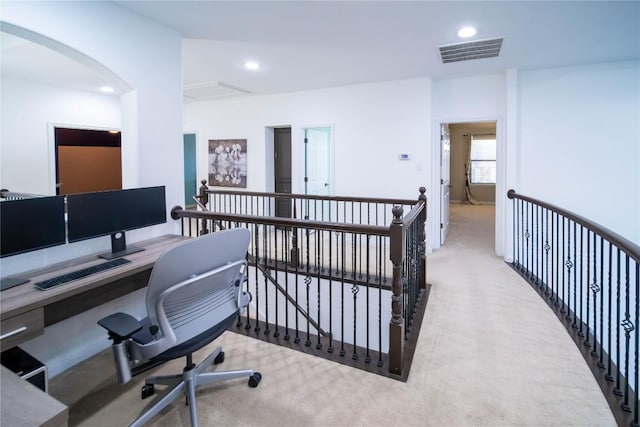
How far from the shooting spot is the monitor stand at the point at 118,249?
7.98 ft

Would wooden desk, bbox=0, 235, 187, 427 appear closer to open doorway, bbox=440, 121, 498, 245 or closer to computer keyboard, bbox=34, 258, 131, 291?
computer keyboard, bbox=34, 258, 131, 291

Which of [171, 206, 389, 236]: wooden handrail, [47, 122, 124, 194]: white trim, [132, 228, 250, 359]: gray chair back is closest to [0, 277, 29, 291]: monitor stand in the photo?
[132, 228, 250, 359]: gray chair back

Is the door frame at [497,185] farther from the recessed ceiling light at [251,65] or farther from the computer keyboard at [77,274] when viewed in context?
the computer keyboard at [77,274]

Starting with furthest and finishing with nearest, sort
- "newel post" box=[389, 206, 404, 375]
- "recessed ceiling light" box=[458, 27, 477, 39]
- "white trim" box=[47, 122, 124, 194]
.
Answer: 1. "white trim" box=[47, 122, 124, 194]
2. "recessed ceiling light" box=[458, 27, 477, 39]
3. "newel post" box=[389, 206, 404, 375]

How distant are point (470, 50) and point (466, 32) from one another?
1.92ft

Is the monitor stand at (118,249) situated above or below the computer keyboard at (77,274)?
above

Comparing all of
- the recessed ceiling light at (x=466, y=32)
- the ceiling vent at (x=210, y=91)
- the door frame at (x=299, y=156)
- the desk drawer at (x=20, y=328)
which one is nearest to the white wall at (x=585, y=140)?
the recessed ceiling light at (x=466, y=32)

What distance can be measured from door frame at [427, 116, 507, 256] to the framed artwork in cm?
348

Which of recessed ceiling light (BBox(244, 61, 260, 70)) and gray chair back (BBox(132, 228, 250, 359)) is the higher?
recessed ceiling light (BBox(244, 61, 260, 70))

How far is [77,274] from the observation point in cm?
204

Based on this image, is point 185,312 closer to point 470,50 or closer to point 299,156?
point 470,50

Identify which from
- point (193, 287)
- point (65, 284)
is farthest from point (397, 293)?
point (65, 284)

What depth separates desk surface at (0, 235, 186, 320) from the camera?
5.42 feet

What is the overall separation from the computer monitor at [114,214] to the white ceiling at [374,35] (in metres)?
1.55
